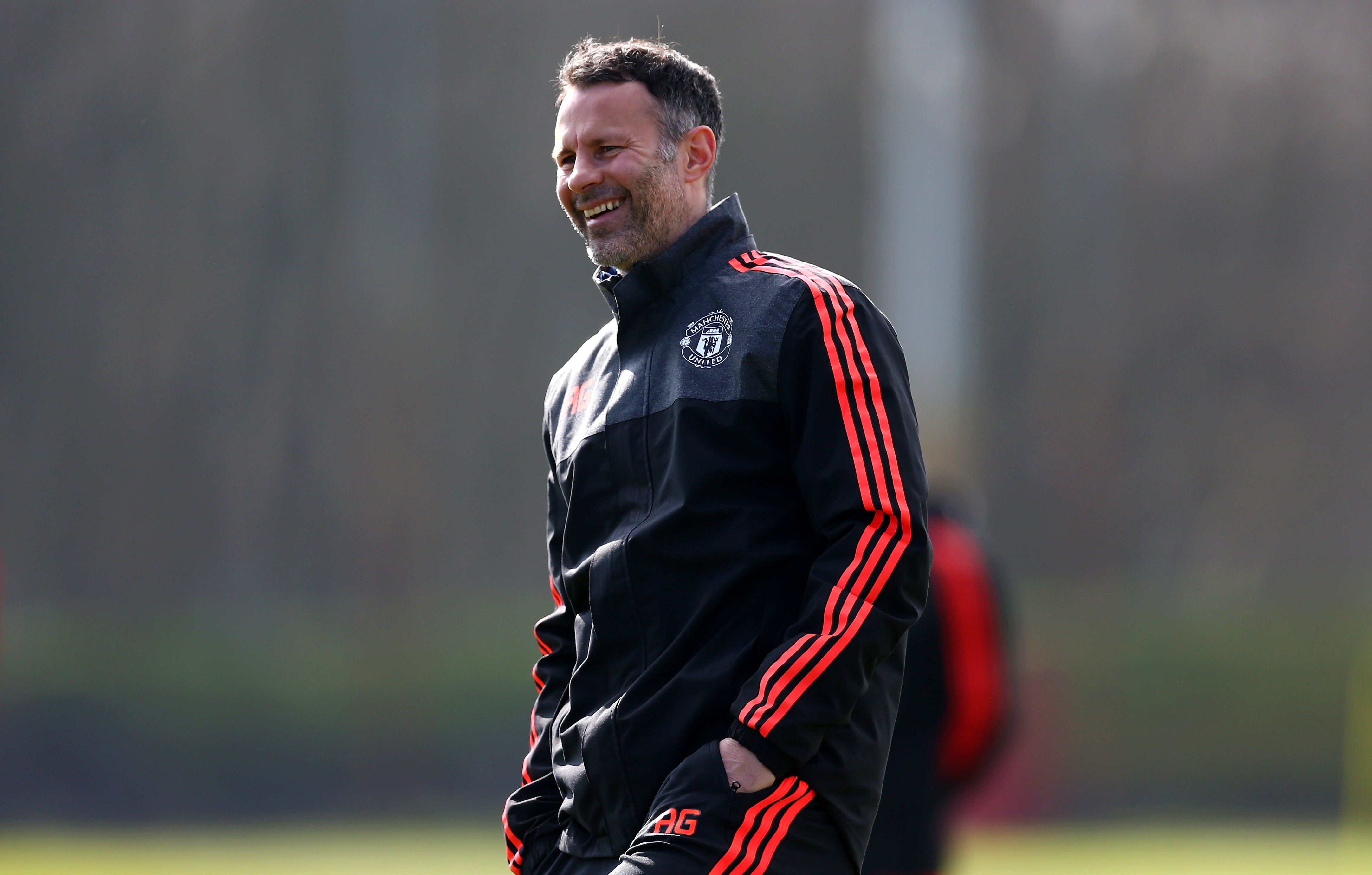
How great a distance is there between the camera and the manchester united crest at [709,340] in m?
3.07

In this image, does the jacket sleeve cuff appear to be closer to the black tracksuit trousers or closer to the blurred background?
the black tracksuit trousers

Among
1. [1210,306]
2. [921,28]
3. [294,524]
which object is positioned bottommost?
[294,524]

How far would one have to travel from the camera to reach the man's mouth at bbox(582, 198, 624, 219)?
10.8 ft

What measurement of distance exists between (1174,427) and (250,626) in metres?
10.7

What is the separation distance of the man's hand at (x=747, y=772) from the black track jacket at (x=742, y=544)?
0.06 feet

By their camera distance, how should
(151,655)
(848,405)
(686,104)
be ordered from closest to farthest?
(848,405) < (686,104) < (151,655)

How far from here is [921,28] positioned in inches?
596

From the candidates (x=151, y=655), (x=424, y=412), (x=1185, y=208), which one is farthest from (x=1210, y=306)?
(x=151, y=655)

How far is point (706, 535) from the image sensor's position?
9.84ft

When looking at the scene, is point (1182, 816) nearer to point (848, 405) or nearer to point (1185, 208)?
point (1185, 208)

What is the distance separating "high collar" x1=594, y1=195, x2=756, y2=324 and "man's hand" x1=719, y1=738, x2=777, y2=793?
0.87m

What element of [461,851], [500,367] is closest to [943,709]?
[461,851]

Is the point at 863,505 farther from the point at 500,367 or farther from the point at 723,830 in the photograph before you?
the point at 500,367

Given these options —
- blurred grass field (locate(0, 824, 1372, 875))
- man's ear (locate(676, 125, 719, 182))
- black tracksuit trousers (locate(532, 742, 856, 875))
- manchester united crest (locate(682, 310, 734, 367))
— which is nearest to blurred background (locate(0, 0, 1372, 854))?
blurred grass field (locate(0, 824, 1372, 875))
